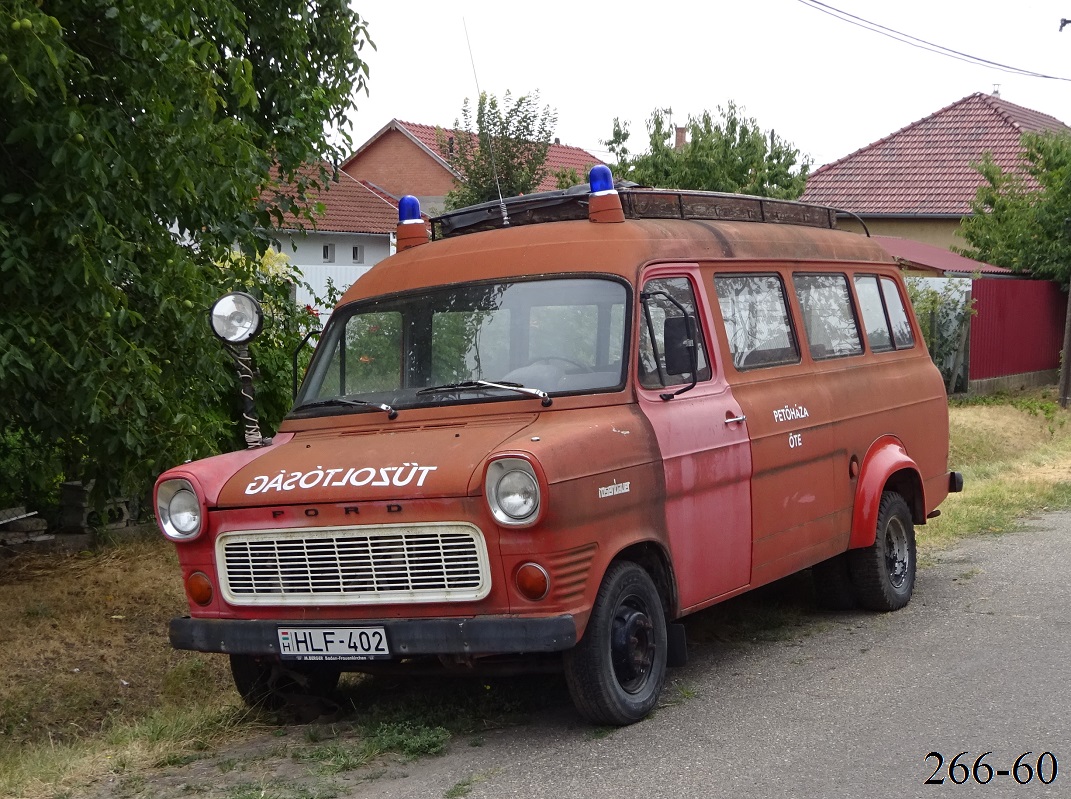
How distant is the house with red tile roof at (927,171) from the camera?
33.1 meters

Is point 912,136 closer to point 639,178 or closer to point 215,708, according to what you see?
point 639,178

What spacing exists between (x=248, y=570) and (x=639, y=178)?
15.0 metres

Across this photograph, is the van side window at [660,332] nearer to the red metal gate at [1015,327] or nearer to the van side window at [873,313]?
the van side window at [873,313]

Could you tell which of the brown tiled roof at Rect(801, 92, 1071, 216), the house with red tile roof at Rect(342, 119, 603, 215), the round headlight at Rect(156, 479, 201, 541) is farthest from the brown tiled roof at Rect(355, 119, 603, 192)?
the round headlight at Rect(156, 479, 201, 541)

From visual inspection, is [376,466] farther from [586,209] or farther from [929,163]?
[929,163]

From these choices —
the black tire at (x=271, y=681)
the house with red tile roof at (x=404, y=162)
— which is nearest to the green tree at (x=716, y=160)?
the black tire at (x=271, y=681)

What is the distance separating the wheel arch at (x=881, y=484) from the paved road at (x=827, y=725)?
0.58 meters

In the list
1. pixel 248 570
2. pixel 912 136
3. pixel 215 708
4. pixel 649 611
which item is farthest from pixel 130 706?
pixel 912 136

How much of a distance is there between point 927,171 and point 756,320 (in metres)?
28.8

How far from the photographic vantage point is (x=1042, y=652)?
6.97 metres

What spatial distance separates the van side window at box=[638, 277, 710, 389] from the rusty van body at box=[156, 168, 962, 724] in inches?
0.6

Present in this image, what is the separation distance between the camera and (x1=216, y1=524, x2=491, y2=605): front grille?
5.52 m

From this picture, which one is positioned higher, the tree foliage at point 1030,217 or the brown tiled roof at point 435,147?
the brown tiled roof at point 435,147

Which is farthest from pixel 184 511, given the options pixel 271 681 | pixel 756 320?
pixel 756 320
